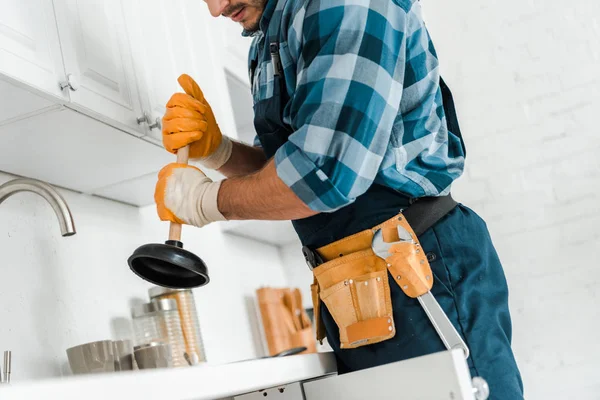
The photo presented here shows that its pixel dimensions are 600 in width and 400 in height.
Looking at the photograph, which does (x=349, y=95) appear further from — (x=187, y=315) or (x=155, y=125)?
(x=187, y=315)

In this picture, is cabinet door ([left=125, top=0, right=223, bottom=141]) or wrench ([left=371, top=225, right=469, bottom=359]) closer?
wrench ([left=371, top=225, right=469, bottom=359])

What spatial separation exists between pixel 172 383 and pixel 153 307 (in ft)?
3.21

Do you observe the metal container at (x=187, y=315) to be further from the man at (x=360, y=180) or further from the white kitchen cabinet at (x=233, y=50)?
the white kitchen cabinet at (x=233, y=50)

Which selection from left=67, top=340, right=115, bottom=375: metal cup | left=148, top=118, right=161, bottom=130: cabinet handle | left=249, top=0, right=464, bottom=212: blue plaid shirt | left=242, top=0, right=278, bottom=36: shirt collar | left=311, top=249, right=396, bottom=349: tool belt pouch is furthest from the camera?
left=148, top=118, right=161, bottom=130: cabinet handle

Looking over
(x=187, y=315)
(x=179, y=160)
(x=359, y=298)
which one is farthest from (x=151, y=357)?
(x=359, y=298)

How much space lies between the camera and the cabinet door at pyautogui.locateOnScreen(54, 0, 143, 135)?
1271mm

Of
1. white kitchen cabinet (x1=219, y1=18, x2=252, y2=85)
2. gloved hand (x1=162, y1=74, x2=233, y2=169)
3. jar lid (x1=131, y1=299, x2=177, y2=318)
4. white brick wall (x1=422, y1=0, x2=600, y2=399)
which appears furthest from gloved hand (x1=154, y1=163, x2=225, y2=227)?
white brick wall (x1=422, y1=0, x2=600, y2=399)

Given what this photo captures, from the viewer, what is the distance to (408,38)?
114cm

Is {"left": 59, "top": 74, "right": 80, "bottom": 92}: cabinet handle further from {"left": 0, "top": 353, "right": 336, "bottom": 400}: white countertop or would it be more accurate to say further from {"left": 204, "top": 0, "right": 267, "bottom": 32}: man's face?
{"left": 0, "top": 353, "right": 336, "bottom": 400}: white countertop

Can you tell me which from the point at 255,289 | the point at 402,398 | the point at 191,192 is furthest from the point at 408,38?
the point at 255,289

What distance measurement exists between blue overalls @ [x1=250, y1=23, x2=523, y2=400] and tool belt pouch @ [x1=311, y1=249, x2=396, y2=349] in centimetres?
2

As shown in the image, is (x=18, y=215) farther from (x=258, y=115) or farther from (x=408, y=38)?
(x=408, y=38)

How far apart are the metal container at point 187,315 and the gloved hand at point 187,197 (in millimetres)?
624

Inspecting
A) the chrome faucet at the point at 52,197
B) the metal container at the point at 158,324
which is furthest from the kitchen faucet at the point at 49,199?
the metal container at the point at 158,324
